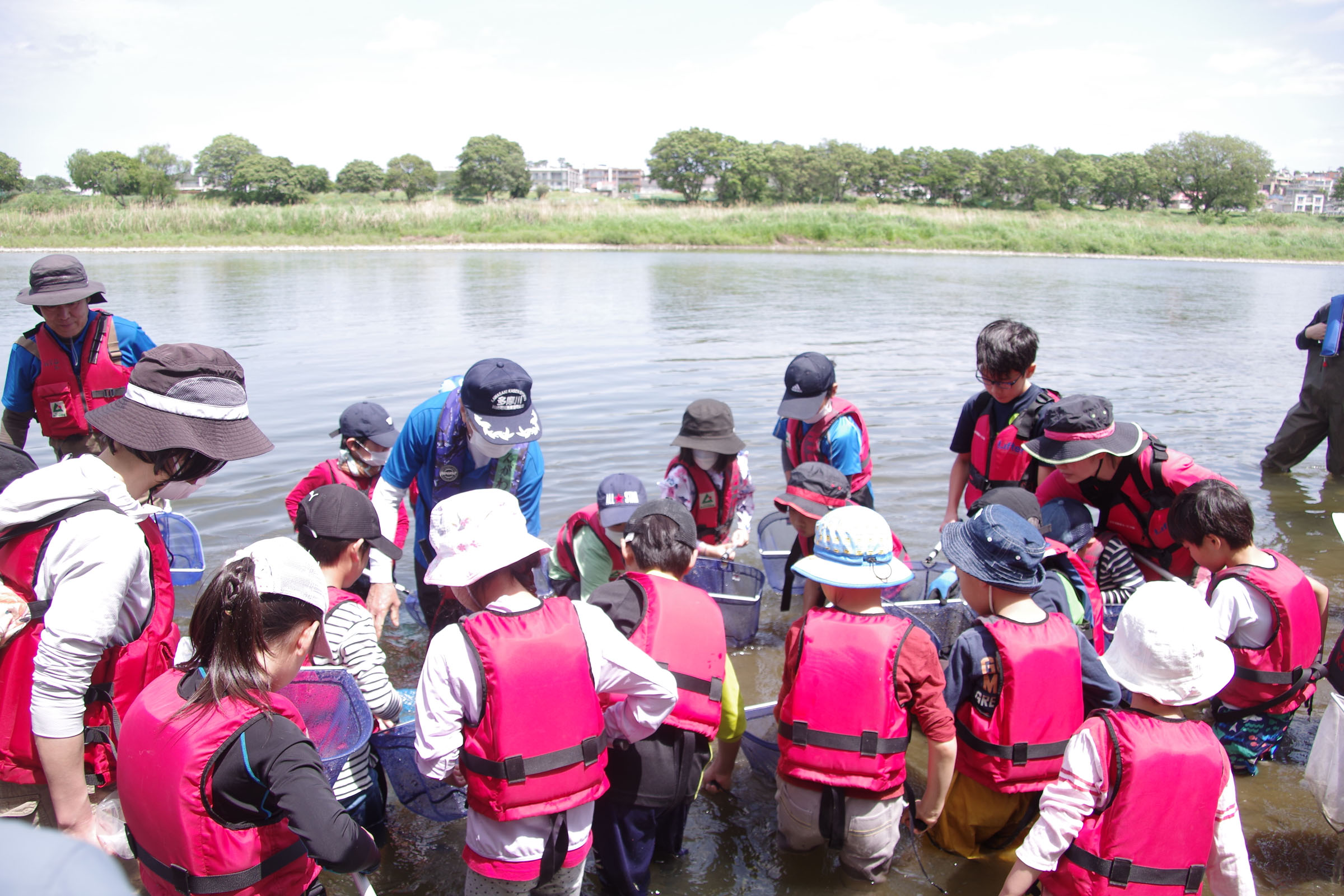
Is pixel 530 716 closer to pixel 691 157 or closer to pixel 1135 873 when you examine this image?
pixel 1135 873

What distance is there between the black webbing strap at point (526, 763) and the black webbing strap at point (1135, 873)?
1.52 meters

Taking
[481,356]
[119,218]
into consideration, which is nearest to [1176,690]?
[481,356]

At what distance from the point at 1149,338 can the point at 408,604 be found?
742 inches

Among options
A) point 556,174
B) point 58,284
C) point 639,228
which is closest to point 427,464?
point 58,284

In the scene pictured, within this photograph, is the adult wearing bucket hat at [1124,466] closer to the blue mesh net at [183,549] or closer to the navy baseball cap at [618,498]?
the navy baseball cap at [618,498]

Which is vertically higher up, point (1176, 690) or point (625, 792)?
point (1176, 690)

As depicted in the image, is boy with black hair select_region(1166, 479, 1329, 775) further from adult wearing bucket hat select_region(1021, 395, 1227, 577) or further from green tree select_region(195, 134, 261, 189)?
green tree select_region(195, 134, 261, 189)

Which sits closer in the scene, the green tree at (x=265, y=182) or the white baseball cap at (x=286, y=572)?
the white baseball cap at (x=286, y=572)

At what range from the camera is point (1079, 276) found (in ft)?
114

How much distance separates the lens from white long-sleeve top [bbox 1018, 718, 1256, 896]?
8.09ft

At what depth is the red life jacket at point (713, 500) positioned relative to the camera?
4.90 meters

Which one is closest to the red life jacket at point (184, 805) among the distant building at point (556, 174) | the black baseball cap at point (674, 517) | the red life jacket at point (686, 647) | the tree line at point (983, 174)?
the red life jacket at point (686, 647)

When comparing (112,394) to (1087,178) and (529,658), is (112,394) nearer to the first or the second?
(529,658)

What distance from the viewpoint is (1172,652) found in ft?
7.95
